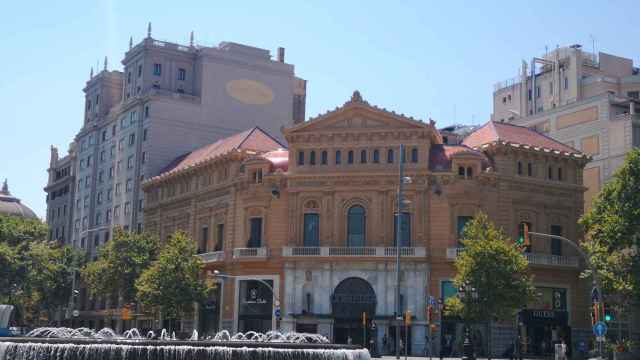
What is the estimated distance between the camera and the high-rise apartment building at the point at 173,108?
322ft

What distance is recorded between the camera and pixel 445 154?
74750mm

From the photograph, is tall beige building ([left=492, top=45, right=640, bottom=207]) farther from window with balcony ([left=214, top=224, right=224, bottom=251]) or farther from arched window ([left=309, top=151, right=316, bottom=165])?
window with balcony ([left=214, top=224, right=224, bottom=251])

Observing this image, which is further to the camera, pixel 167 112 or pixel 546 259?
pixel 167 112

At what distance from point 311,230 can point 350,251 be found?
14.6 feet

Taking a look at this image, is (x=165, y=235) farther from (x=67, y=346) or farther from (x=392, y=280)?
(x=67, y=346)

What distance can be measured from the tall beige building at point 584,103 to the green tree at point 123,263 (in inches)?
1598

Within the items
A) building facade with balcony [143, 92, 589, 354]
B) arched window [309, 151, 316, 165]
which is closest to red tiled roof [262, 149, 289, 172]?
building facade with balcony [143, 92, 589, 354]

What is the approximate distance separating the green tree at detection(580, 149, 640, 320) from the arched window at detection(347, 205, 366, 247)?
18734mm

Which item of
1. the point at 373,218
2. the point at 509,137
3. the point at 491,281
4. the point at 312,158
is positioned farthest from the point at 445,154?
the point at 491,281

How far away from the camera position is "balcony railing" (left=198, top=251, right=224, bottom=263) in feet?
258

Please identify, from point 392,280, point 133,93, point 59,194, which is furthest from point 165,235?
point 59,194

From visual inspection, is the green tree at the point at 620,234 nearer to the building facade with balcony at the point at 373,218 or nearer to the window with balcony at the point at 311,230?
the building facade with balcony at the point at 373,218

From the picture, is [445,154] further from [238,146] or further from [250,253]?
[238,146]

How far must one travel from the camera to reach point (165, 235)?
90688 millimetres
